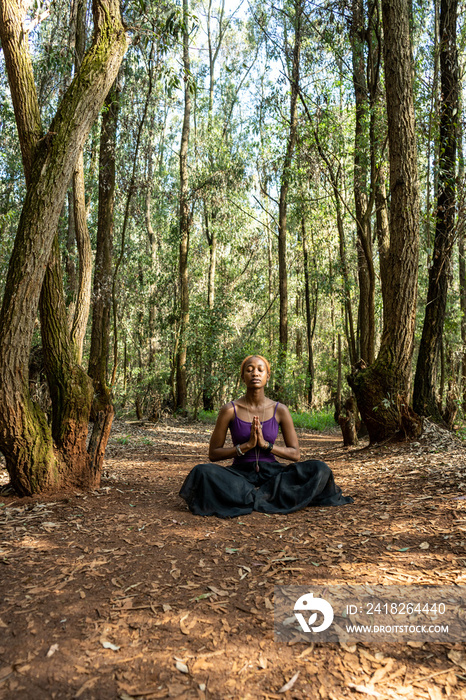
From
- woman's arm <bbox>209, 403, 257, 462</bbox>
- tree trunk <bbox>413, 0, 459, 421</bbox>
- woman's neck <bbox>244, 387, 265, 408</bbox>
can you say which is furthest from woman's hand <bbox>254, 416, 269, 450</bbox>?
tree trunk <bbox>413, 0, 459, 421</bbox>

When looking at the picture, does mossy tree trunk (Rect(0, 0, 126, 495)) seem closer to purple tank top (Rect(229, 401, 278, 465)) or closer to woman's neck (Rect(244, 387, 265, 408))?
purple tank top (Rect(229, 401, 278, 465))

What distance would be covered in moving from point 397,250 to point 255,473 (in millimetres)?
4163

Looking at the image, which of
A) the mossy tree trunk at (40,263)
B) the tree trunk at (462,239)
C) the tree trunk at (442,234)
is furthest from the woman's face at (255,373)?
the tree trunk at (462,239)

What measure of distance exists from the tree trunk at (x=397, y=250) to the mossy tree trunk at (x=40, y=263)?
400 cm

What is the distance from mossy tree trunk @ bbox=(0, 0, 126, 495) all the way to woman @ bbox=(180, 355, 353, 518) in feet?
4.53

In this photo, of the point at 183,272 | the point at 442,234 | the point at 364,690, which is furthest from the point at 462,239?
the point at 364,690

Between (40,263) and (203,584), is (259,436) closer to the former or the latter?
(203,584)

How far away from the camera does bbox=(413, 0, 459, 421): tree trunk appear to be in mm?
7902

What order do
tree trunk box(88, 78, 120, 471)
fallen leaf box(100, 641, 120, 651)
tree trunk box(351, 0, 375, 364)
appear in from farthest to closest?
tree trunk box(88, 78, 120, 471) → tree trunk box(351, 0, 375, 364) → fallen leaf box(100, 641, 120, 651)

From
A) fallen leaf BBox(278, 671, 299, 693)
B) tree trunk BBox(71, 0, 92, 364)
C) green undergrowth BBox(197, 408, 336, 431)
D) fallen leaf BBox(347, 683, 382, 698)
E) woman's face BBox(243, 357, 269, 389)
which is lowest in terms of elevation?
green undergrowth BBox(197, 408, 336, 431)

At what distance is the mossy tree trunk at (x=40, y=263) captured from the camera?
440 cm

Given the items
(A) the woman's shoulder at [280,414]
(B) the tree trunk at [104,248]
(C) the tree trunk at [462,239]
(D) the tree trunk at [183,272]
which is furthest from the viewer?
(D) the tree trunk at [183,272]

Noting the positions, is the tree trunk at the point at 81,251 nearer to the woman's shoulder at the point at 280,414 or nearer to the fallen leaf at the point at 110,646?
the woman's shoulder at the point at 280,414

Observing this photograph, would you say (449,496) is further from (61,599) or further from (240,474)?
(61,599)
